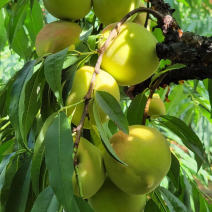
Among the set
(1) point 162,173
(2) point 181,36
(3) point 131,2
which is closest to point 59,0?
(3) point 131,2

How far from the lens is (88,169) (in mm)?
427

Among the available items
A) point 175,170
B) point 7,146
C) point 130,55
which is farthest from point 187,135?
point 7,146

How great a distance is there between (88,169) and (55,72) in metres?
0.15

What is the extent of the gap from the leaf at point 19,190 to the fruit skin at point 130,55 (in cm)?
24

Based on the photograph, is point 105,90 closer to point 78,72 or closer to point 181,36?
point 78,72

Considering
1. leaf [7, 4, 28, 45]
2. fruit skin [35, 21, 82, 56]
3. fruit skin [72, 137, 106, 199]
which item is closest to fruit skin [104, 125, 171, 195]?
fruit skin [72, 137, 106, 199]

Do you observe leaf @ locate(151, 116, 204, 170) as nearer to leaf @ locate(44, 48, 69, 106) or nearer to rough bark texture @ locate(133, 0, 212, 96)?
rough bark texture @ locate(133, 0, 212, 96)

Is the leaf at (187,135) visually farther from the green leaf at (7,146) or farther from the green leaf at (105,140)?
the green leaf at (7,146)

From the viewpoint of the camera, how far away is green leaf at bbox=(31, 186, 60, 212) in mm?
358

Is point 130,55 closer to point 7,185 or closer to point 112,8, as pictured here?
point 112,8

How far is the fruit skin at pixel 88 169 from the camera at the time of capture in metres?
0.42

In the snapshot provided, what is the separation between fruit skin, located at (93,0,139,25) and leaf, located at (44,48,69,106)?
0.22 m

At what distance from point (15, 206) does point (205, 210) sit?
568 millimetres

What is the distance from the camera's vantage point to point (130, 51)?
19.6 inches
